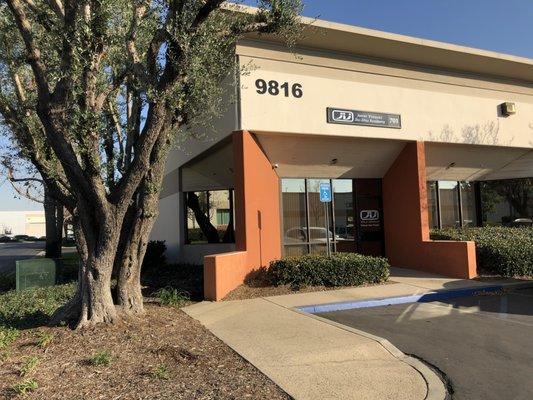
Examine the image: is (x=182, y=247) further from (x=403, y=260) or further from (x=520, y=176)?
(x=520, y=176)

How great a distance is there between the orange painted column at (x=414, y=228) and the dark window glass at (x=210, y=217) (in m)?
5.06

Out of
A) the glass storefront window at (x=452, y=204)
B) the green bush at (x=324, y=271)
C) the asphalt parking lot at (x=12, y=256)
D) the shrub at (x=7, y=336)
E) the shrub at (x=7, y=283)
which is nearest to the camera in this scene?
the shrub at (x=7, y=336)

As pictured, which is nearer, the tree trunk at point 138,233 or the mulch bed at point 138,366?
the mulch bed at point 138,366

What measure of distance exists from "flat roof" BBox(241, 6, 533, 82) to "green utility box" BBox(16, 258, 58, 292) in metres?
8.76

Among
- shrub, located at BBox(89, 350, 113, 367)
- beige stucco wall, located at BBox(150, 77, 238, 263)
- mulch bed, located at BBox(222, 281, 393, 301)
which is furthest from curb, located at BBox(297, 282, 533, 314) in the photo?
beige stucco wall, located at BBox(150, 77, 238, 263)

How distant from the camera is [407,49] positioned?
1405cm

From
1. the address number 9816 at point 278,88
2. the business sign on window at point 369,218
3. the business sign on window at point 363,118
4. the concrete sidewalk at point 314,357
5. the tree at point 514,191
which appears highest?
the address number 9816 at point 278,88

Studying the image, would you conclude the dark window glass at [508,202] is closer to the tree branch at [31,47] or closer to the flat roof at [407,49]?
the flat roof at [407,49]

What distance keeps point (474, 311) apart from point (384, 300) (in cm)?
174

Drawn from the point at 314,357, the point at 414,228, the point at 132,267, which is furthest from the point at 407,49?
the point at 314,357

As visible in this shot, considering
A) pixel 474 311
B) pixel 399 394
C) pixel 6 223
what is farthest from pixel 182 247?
pixel 6 223

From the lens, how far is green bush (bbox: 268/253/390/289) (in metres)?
11.8

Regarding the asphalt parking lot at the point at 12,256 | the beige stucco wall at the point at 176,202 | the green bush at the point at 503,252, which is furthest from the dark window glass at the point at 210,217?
the asphalt parking lot at the point at 12,256

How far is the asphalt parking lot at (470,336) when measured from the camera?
18.0ft
